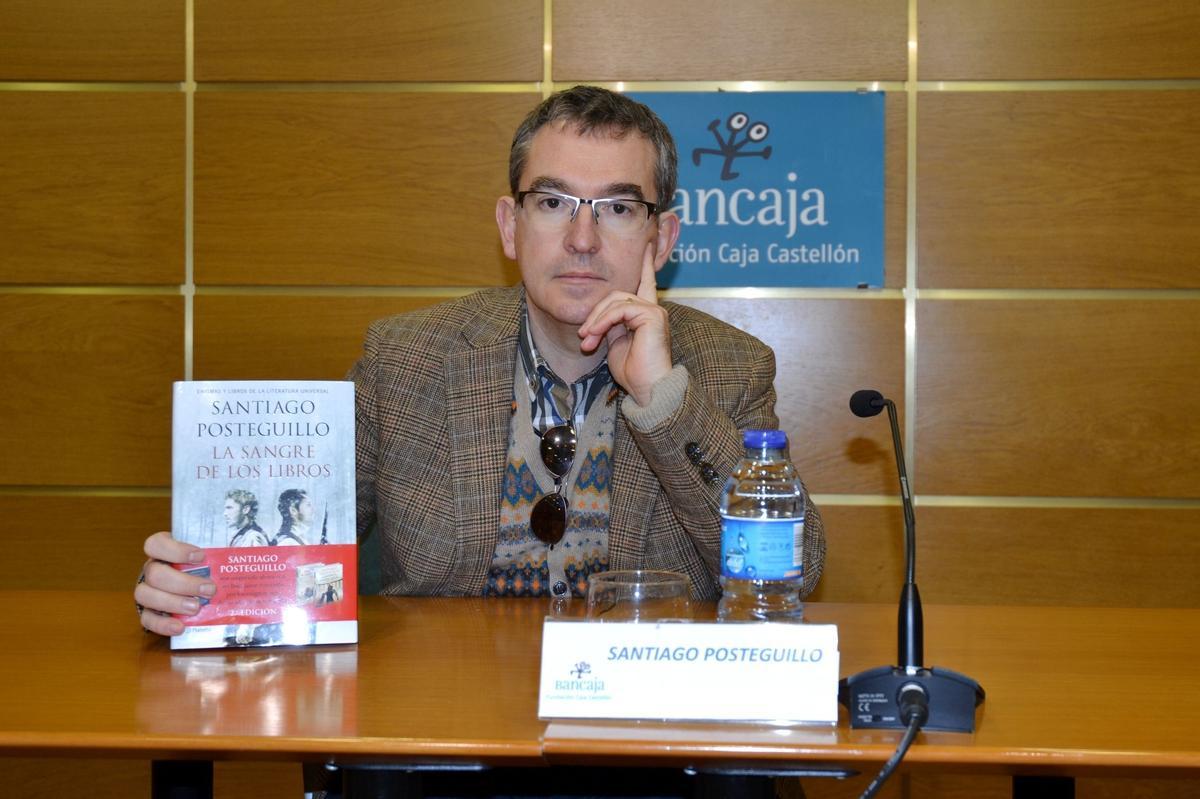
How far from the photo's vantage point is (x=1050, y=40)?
3387 mm

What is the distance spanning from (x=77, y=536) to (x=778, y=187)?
238cm

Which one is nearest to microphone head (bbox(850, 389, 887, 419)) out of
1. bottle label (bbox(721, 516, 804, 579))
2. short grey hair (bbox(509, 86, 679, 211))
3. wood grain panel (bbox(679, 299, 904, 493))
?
bottle label (bbox(721, 516, 804, 579))

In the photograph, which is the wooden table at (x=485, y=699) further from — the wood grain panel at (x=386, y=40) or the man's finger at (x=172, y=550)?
the wood grain panel at (x=386, y=40)

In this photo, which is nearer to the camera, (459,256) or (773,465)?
(773,465)

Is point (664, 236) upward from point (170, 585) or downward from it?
upward

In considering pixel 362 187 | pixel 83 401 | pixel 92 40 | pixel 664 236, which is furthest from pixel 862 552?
pixel 92 40

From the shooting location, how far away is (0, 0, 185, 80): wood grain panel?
3.53m

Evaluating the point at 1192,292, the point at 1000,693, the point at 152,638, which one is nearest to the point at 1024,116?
the point at 1192,292

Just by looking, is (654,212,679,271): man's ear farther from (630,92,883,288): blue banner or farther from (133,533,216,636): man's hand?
(133,533,216,636): man's hand

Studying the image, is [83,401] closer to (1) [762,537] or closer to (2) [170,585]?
(2) [170,585]

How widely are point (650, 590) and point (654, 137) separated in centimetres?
119

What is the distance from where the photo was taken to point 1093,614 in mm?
1891

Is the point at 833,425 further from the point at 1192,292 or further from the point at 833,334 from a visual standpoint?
the point at 1192,292

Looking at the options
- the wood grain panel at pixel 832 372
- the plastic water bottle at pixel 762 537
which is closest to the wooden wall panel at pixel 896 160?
the wood grain panel at pixel 832 372
